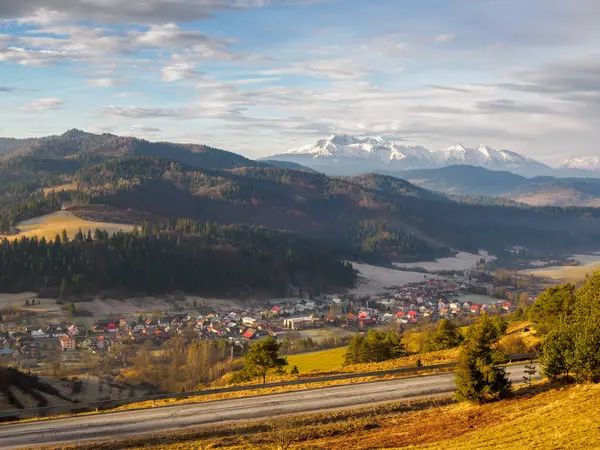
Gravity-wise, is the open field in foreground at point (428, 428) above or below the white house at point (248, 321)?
above

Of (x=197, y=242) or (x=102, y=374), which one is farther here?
(x=197, y=242)

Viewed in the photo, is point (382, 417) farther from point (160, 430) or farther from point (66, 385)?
point (66, 385)

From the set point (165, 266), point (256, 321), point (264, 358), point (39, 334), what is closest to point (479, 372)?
point (264, 358)

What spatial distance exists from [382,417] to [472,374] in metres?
5.36

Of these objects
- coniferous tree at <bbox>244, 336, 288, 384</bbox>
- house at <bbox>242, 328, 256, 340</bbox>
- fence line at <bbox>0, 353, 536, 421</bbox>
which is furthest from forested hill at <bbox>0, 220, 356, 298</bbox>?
fence line at <bbox>0, 353, 536, 421</bbox>

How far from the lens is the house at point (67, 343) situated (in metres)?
97.2

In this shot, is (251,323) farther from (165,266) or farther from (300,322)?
(165,266)

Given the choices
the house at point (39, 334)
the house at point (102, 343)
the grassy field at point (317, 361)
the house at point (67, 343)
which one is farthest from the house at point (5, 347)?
the grassy field at point (317, 361)

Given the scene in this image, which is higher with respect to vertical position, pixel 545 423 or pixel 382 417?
pixel 545 423

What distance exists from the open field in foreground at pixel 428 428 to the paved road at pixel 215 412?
1725 mm

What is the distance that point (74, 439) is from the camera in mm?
29000

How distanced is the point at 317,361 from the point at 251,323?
47.5 metres

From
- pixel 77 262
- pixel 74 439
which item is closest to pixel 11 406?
pixel 74 439

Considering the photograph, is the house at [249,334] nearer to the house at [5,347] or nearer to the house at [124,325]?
the house at [124,325]
